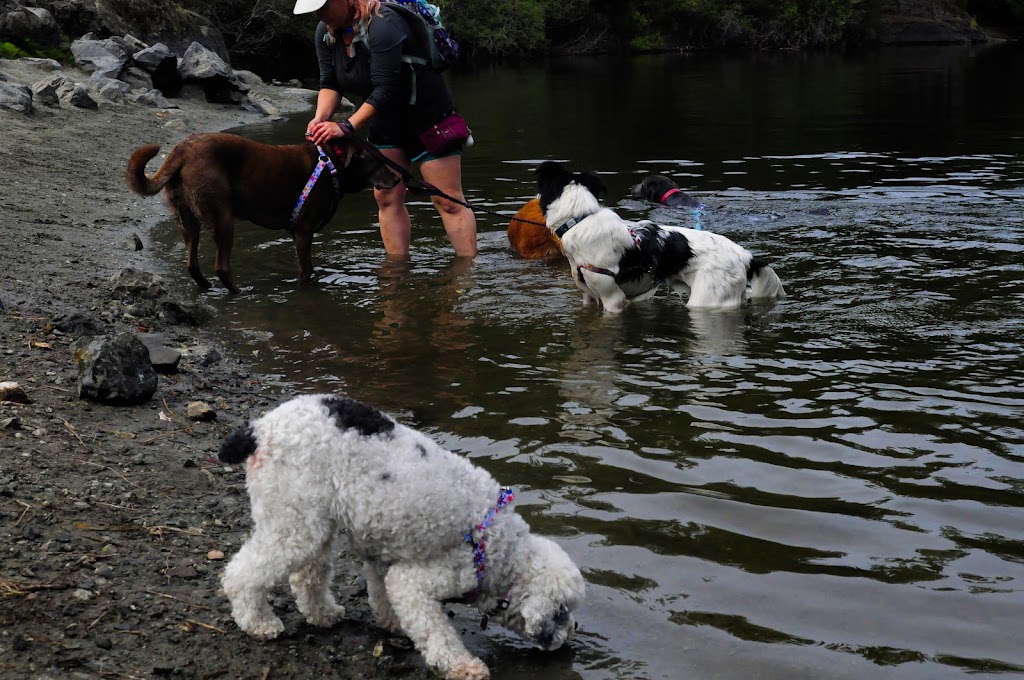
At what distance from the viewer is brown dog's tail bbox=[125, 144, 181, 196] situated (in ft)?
26.1

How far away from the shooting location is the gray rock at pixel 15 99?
15.0m

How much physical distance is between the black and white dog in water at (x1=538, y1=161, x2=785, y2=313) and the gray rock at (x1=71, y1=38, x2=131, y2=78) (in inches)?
704

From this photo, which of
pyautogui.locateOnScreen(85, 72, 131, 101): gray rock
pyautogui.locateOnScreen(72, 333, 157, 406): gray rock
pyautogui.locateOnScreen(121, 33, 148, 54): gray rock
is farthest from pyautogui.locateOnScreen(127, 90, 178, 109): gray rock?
pyautogui.locateOnScreen(72, 333, 157, 406): gray rock

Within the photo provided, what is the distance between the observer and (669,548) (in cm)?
429

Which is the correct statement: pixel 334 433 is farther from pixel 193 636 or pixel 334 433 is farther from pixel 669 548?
pixel 669 548

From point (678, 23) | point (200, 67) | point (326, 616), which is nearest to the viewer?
point (326, 616)

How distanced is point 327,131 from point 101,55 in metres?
18.0

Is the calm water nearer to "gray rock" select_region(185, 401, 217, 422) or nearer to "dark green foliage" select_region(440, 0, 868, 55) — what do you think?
"gray rock" select_region(185, 401, 217, 422)

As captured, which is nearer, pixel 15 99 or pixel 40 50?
pixel 15 99

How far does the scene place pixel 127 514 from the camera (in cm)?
415

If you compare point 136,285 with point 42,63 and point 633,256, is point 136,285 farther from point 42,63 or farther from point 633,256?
point 42,63

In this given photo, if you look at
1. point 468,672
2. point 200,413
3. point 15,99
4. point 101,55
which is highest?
point 101,55

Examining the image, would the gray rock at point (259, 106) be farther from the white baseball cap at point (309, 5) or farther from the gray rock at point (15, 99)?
the white baseball cap at point (309, 5)

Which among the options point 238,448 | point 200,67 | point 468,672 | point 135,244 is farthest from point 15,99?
point 468,672
